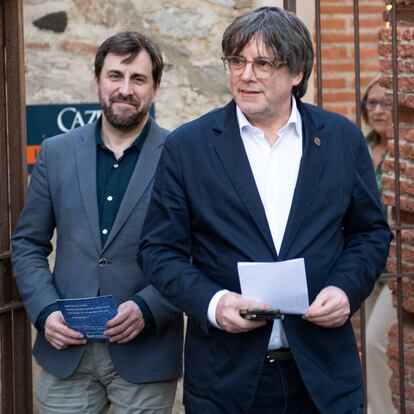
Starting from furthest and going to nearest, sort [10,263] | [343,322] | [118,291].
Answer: [10,263] < [118,291] < [343,322]

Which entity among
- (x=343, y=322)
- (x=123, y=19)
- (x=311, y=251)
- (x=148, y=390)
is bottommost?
(x=148, y=390)

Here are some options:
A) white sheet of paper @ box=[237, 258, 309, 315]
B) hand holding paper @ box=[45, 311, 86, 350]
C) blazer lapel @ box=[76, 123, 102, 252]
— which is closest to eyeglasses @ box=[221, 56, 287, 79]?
white sheet of paper @ box=[237, 258, 309, 315]

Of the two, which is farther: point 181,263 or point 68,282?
point 68,282

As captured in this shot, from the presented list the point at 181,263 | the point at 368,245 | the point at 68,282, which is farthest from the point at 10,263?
the point at 368,245

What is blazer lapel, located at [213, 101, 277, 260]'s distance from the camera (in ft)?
10.9

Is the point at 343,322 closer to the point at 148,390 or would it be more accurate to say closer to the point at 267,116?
the point at 267,116

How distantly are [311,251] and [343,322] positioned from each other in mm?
227

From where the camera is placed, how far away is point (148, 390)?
3963 millimetres

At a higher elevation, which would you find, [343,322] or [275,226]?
[275,226]

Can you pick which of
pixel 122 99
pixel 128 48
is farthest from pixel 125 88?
pixel 128 48

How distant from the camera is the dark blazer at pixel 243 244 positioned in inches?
131

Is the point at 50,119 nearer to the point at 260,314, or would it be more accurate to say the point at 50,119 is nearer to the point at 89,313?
the point at 89,313

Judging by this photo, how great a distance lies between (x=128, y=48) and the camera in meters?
4.10

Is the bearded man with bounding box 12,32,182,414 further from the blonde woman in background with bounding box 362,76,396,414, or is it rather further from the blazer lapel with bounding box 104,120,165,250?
the blonde woman in background with bounding box 362,76,396,414
